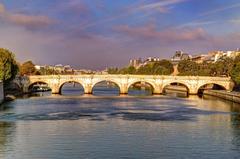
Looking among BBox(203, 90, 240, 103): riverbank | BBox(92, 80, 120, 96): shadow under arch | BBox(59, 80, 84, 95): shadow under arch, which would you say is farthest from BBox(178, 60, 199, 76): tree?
BBox(203, 90, 240, 103): riverbank

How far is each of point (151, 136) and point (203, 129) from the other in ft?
17.7

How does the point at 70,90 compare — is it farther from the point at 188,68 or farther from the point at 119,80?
the point at 119,80

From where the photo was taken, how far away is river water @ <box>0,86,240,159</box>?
93.0ft

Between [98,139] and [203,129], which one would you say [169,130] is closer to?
[203,129]

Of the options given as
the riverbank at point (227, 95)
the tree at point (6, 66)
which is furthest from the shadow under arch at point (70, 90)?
the riverbank at point (227, 95)

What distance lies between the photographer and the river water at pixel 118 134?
93.0 feet

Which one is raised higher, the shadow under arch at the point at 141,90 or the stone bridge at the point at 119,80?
the stone bridge at the point at 119,80

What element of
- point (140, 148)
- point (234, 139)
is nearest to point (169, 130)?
point (234, 139)

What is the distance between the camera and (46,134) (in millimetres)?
34375

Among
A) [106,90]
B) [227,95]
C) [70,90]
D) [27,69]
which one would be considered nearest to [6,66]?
[227,95]

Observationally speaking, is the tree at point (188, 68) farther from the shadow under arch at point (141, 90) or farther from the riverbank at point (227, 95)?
the riverbank at point (227, 95)

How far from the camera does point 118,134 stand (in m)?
34.8

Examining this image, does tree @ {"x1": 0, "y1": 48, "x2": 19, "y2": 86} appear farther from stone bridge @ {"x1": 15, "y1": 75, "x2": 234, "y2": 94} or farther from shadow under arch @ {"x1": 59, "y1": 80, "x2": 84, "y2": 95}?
shadow under arch @ {"x1": 59, "y1": 80, "x2": 84, "y2": 95}

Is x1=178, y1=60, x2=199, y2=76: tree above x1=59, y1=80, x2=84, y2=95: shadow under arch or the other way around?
above
